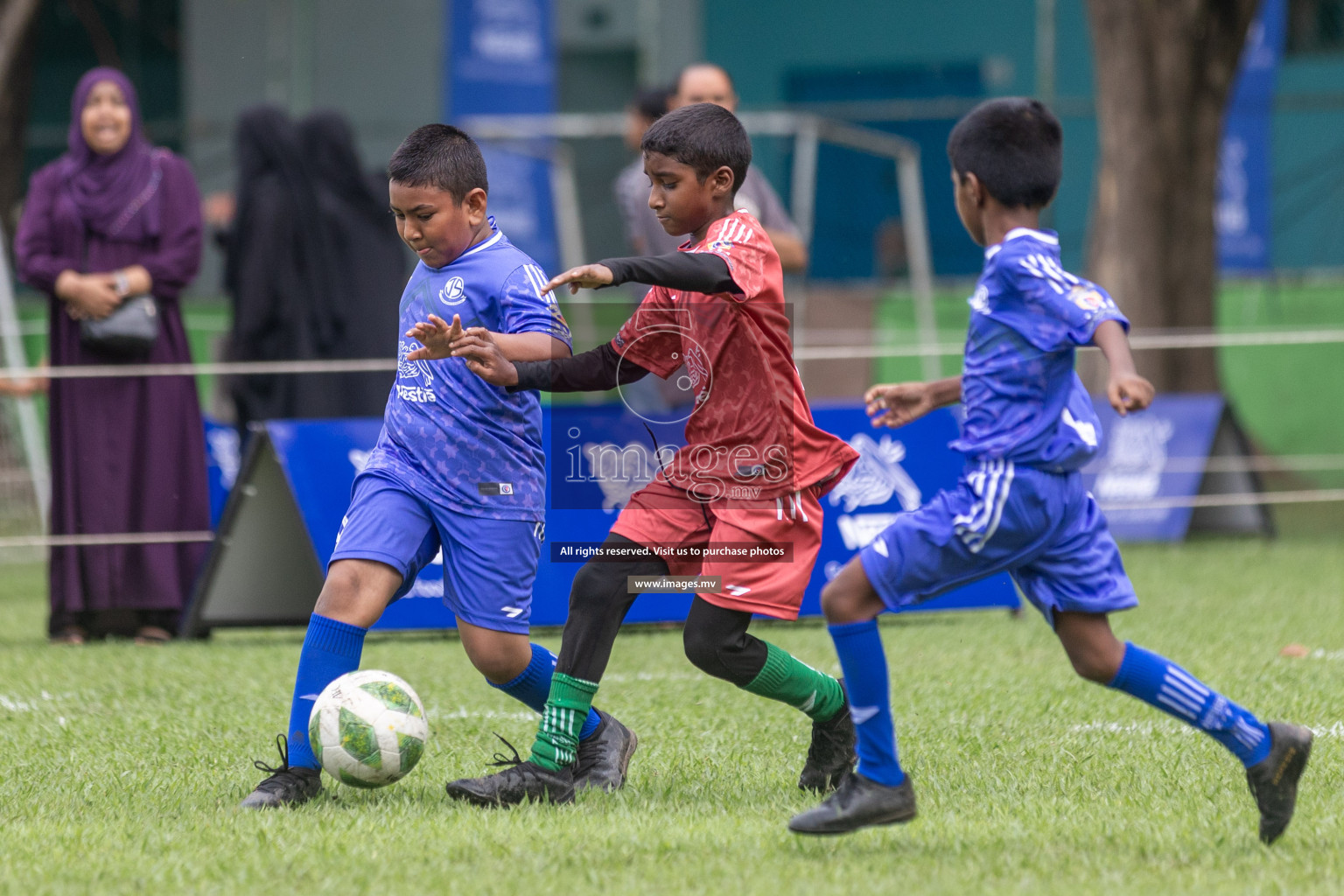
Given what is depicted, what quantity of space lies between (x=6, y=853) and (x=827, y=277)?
52.8ft

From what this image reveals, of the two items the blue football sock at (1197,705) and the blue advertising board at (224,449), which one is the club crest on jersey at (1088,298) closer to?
the blue football sock at (1197,705)

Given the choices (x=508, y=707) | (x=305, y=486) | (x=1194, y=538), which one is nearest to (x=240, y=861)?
(x=508, y=707)

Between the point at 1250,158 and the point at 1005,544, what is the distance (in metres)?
15.0

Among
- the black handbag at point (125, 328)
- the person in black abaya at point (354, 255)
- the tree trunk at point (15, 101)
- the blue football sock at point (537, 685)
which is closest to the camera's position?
the blue football sock at point (537, 685)

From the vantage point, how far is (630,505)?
14.4 feet

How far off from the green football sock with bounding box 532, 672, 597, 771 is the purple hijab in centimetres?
432

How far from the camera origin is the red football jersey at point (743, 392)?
14.0ft

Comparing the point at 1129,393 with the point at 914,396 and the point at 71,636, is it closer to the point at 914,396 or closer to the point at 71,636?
the point at 914,396

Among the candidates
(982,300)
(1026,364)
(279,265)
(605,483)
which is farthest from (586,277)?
(279,265)

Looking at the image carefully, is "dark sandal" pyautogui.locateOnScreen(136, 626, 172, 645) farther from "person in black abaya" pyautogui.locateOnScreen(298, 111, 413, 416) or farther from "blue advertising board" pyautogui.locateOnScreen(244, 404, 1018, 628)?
"person in black abaya" pyautogui.locateOnScreen(298, 111, 413, 416)

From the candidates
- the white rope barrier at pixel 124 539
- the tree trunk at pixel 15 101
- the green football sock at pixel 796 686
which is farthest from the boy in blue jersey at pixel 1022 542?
the tree trunk at pixel 15 101

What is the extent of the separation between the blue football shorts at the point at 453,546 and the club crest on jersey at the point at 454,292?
48 cm

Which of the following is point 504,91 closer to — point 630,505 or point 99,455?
point 99,455

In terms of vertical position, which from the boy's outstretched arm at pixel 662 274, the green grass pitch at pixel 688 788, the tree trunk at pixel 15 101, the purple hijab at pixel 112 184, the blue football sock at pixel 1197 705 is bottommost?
the green grass pitch at pixel 688 788
